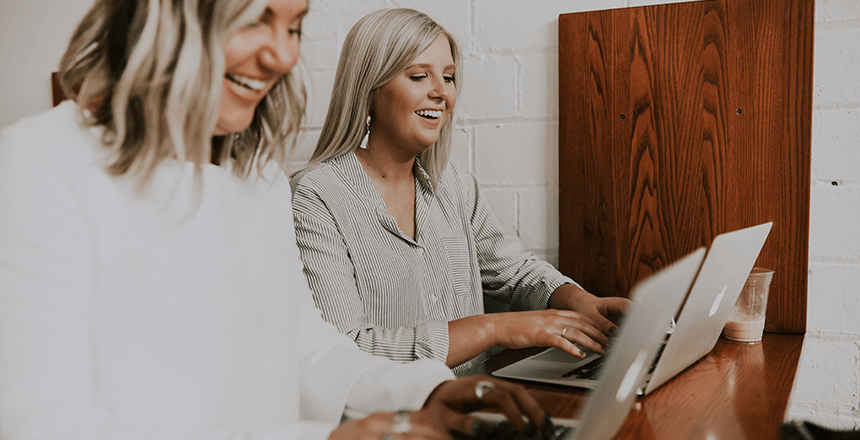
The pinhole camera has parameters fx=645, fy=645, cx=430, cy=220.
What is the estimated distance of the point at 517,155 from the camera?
5.02 feet

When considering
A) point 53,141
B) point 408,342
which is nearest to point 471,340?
point 408,342

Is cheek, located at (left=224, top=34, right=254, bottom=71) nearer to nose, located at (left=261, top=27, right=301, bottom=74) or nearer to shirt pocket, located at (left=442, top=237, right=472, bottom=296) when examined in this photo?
nose, located at (left=261, top=27, right=301, bottom=74)

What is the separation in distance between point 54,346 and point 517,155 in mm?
1165

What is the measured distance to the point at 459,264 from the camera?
1393mm

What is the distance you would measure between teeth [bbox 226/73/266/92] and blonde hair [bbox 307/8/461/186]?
0.59 meters

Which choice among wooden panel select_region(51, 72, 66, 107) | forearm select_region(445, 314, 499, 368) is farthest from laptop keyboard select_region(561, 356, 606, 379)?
wooden panel select_region(51, 72, 66, 107)

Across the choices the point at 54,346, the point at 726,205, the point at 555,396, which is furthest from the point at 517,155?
the point at 54,346

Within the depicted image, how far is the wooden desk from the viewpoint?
711mm

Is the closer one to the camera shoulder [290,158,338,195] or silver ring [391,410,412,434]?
silver ring [391,410,412,434]

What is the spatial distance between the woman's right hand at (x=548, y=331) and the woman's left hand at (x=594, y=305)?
5 cm

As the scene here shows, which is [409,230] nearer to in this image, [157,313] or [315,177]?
[315,177]

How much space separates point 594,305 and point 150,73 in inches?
35.9

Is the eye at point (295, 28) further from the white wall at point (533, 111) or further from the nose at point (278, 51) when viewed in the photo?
the white wall at point (533, 111)

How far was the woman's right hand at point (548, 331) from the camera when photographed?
1010 mm
